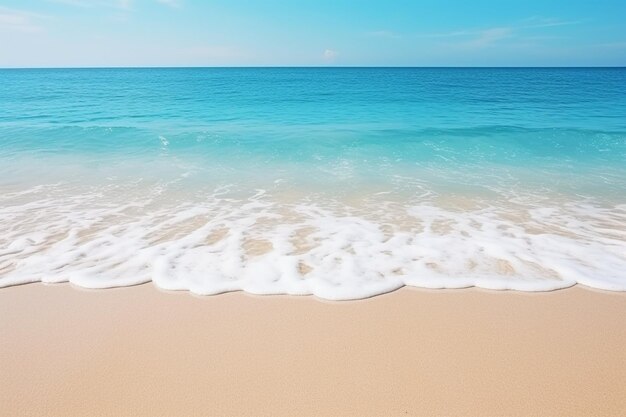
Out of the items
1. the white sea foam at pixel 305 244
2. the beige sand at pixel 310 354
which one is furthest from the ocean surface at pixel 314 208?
the beige sand at pixel 310 354

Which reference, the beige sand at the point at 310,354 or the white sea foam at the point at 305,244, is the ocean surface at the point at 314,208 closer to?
the white sea foam at the point at 305,244

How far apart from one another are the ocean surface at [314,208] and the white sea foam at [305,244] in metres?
0.03

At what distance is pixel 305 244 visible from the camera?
4.76 meters

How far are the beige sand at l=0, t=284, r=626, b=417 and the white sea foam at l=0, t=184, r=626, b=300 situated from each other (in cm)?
28

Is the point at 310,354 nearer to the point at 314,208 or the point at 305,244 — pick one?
the point at 305,244

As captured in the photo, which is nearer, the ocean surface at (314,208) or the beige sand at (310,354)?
the beige sand at (310,354)

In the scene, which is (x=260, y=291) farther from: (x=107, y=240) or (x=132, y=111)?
(x=132, y=111)

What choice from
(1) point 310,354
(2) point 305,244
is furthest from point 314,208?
(1) point 310,354

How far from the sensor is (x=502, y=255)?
4.43m

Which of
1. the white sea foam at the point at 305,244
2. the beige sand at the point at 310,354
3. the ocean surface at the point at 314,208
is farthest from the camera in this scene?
the ocean surface at the point at 314,208

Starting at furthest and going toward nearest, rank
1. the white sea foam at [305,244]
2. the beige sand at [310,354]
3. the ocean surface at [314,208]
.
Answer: the ocean surface at [314,208]
the white sea foam at [305,244]
the beige sand at [310,354]

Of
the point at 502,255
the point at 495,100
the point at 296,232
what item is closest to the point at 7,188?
the point at 296,232

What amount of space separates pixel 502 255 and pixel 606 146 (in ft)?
38.1

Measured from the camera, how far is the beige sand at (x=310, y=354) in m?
2.29
